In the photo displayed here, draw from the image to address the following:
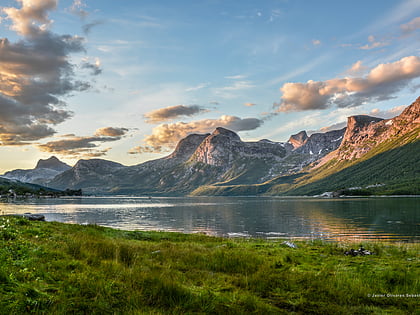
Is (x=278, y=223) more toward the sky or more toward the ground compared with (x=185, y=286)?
more toward the ground

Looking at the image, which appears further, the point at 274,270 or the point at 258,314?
the point at 274,270

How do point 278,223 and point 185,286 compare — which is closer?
point 185,286

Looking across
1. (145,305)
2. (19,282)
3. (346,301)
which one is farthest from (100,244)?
(346,301)

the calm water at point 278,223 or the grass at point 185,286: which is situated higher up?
the grass at point 185,286

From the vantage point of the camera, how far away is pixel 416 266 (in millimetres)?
17484

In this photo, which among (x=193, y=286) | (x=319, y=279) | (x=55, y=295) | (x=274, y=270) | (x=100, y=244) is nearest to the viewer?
(x=55, y=295)

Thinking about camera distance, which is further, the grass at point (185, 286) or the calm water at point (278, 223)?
the calm water at point (278, 223)

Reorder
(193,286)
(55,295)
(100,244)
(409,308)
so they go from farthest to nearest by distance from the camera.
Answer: (100,244)
(193,286)
(409,308)
(55,295)

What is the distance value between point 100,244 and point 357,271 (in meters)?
14.7

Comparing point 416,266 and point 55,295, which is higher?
point 55,295

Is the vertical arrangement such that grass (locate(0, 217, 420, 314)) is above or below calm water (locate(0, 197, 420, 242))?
above

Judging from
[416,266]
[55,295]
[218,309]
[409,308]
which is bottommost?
[416,266]

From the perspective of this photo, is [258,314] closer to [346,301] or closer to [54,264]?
[346,301]

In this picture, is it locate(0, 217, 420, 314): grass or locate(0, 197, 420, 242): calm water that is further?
locate(0, 197, 420, 242): calm water
